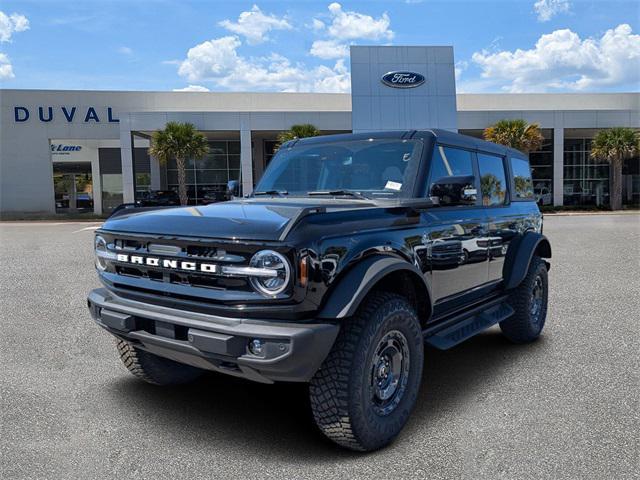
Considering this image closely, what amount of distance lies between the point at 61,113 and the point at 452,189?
35109 millimetres

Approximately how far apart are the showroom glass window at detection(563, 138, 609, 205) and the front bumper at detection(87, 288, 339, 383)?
128 ft

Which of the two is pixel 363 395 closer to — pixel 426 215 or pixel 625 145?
pixel 426 215

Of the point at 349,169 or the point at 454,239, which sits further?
the point at 349,169

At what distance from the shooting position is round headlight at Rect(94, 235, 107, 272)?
3.50 metres

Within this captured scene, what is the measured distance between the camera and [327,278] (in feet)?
9.20

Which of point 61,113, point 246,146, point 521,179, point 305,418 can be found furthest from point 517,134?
point 305,418

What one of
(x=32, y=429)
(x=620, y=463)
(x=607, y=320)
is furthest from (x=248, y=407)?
(x=607, y=320)

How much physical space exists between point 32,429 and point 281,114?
2839cm

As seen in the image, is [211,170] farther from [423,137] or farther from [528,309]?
[423,137]

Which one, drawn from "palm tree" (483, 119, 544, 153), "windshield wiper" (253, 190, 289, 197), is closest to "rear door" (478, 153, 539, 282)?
"windshield wiper" (253, 190, 289, 197)

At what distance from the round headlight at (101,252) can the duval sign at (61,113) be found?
33004 mm

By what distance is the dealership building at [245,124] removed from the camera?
100ft

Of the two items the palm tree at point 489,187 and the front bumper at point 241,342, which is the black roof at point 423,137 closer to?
the palm tree at point 489,187

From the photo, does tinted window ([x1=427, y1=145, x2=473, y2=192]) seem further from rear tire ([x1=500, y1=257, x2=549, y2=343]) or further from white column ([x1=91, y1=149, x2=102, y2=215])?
white column ([x1=91, y1=149, x2=102, y2=215])
